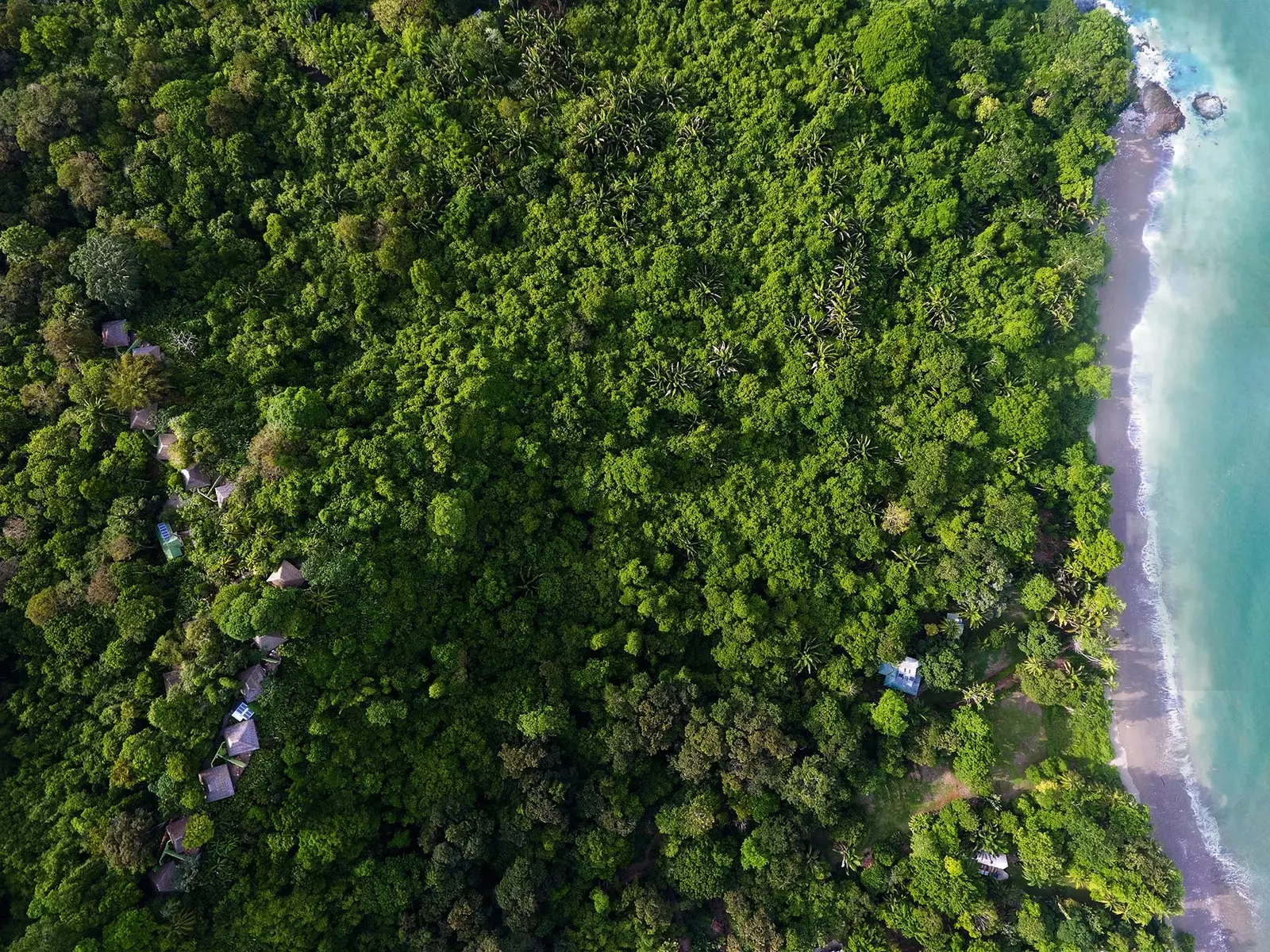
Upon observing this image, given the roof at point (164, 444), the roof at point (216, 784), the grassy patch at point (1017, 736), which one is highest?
the roof at point (164, 444)

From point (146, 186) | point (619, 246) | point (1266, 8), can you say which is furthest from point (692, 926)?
point (1266, 8)

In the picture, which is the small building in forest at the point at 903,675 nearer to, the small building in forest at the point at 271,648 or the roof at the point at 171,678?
the small building in forest at the point at 271,648

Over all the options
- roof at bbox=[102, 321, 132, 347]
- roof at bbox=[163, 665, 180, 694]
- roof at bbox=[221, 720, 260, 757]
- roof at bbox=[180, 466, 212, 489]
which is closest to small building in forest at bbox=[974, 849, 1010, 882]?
roof at bbox=[221, 720, 260, 757]

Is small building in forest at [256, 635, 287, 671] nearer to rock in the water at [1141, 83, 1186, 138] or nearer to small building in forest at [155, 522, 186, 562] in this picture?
small building in forest at [155, 522, 186, 562]

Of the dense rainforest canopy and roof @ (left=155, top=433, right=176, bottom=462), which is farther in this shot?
roof @ (left=155, top=433, right=176, bottom=462)

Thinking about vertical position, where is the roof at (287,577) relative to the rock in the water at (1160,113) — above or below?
below

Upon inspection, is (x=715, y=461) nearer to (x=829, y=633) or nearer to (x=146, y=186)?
(x=829, y=633)

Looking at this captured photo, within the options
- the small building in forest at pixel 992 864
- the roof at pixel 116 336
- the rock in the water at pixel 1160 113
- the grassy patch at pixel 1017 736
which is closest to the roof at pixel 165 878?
the roof at pixel 116 336
